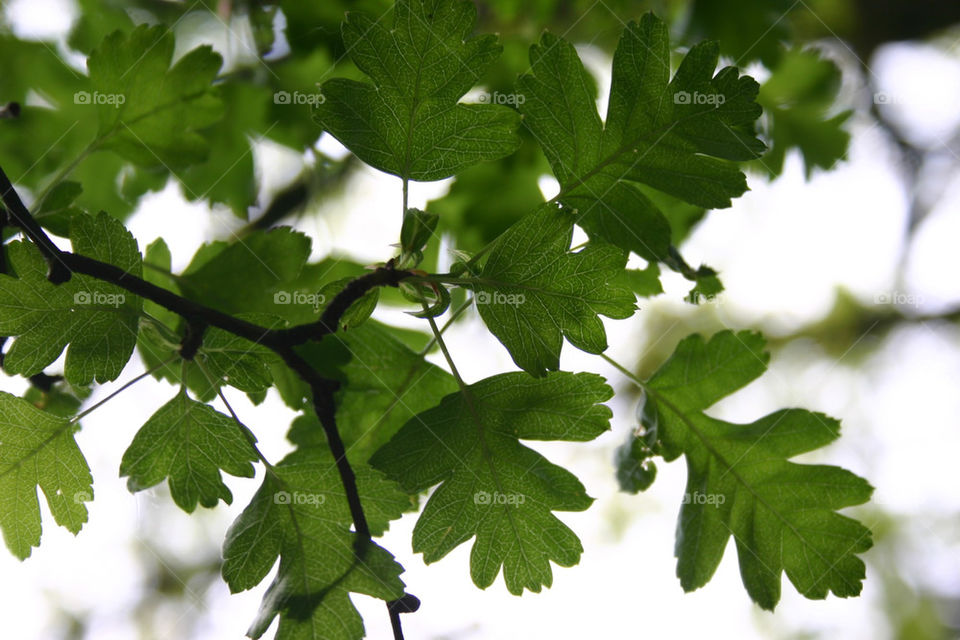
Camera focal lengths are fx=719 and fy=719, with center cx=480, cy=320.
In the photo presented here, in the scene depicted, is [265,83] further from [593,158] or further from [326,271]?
[593,158]

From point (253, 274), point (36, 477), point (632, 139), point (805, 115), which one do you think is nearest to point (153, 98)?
point (253, 274)

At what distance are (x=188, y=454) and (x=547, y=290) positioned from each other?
387 mm

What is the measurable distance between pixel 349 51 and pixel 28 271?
0.34 metres

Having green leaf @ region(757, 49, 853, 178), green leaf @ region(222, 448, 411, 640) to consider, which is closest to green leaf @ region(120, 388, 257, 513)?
green leaf @ region(222, 448, 411, 640)

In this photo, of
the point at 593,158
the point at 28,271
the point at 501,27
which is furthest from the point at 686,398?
the point at 501,27

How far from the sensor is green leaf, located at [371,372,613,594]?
0.73 metres

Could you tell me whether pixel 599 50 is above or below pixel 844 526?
above

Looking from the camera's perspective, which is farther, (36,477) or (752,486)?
(752,486)

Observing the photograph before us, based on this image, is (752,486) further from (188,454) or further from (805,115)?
(805,115)

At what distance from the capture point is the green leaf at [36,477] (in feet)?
2.33

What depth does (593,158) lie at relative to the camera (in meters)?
0.72

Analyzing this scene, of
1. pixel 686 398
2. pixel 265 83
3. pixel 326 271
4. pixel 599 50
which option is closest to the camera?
pixel 686 398

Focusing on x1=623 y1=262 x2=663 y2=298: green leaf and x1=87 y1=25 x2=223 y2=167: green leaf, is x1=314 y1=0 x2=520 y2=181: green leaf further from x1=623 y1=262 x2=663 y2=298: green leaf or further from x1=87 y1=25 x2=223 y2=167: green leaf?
x1=87 y1=25 x2=223 y2=167: green leaf

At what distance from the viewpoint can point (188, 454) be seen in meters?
0.70
